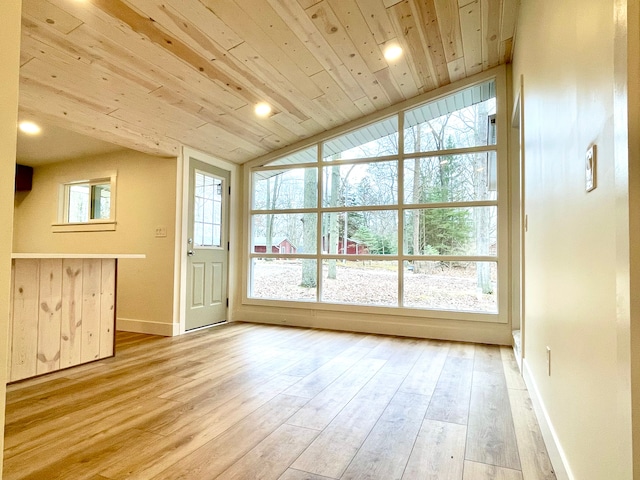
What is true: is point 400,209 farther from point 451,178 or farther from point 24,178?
point 24,178

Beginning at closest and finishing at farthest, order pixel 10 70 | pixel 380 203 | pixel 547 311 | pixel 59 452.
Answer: pixel 10 70
pixel 59 452
pixel 547 311
pixel 380 203

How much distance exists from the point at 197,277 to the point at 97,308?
1.33 m

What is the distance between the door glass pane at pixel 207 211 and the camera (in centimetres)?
434

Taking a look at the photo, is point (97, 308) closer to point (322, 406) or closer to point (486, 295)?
point (322, 406)

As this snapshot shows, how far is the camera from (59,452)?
1.61 m

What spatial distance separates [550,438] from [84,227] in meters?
5.17

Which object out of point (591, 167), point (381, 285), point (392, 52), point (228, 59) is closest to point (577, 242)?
point (591, 167)

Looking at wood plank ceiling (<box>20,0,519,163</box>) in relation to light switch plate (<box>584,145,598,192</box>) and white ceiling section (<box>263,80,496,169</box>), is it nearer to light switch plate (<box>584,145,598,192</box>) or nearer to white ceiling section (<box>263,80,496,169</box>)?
white ceiling section (<box>263,80,496,169</box>)

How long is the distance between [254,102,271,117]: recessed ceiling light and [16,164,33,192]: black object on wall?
3714 mm

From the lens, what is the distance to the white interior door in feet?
13.9

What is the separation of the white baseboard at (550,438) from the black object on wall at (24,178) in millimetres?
6302

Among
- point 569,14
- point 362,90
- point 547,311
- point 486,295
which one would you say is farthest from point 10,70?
point 486,295

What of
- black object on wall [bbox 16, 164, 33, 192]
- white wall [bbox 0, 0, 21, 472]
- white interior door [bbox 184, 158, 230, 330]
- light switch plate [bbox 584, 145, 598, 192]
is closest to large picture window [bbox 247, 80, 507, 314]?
white interior door [bbox 184, 158, 230, 330]

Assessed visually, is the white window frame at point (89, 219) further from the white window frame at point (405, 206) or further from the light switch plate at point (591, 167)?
the light switch plate at point (591, 167)
